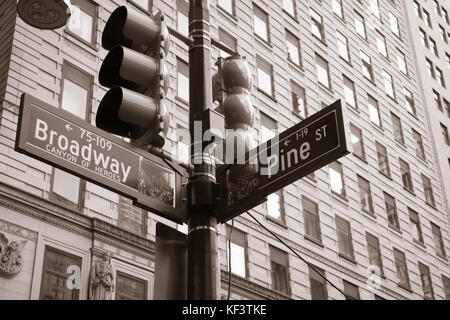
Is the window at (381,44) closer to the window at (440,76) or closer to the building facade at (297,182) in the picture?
the building facade at (297,182)

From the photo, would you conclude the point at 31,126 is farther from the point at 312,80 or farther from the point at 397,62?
the point at 397,62

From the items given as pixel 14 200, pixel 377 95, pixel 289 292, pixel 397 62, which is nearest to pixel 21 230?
pixel 14 200

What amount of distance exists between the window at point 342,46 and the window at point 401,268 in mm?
10805

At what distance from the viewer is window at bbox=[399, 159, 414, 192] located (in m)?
38.7

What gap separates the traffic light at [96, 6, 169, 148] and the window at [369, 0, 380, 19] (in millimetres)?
39684

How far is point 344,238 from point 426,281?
26.1ft

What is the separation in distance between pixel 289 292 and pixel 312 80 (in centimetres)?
1195

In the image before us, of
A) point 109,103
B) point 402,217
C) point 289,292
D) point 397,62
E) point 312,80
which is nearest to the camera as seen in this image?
point 109,103

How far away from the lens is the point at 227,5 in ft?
99.3

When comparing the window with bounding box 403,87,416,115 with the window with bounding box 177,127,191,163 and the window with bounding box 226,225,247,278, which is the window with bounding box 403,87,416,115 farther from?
the window with bounding box 177,127,191,163

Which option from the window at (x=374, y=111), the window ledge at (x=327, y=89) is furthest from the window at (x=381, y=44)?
the window ledge at (x=327, y=89)

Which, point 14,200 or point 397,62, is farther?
point 397,62

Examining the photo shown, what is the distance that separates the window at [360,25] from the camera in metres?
40.9

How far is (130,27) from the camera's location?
5688 millimetres
